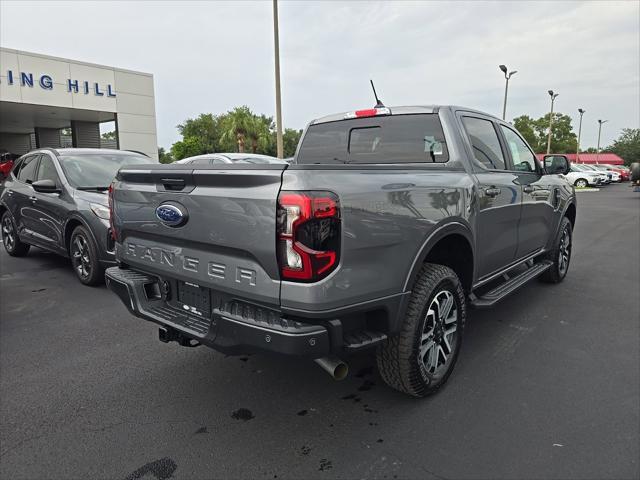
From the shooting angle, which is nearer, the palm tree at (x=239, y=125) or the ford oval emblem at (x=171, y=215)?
the ford oval emblem at (x=171, y=215)

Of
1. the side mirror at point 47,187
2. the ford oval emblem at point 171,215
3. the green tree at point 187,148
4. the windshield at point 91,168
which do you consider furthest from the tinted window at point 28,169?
the green tree at point 187,148

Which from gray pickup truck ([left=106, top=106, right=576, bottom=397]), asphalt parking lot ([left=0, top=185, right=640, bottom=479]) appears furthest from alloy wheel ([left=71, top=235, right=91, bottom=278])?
gray pickup truck ([left=106, top=106, right=576, bottom=397])

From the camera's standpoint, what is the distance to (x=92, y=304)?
502 cm

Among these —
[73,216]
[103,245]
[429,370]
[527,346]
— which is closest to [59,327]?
[103,245]

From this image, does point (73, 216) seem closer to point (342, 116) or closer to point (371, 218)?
point (342, 116)

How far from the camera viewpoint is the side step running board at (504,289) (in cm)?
352

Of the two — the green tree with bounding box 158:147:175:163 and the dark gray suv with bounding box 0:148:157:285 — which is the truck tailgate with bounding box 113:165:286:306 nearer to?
the dark gray suv with bounding box 0:148:157:285

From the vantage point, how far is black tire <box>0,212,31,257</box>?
7441 mm

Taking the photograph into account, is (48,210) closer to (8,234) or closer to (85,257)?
(85,257)

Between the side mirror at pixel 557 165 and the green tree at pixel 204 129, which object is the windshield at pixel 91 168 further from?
the green tree at pixel 204 129

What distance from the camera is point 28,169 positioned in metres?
6.96

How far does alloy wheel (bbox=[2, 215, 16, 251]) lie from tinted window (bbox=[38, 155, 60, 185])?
1.52 metres

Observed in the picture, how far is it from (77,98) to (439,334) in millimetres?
25514

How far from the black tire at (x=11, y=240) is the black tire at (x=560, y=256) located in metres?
7.74
